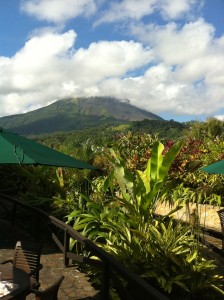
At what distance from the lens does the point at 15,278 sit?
389cm

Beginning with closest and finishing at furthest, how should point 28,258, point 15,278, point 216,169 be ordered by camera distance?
point 15,278 < point 28,258 < point 216,169

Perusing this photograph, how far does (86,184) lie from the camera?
375 inches

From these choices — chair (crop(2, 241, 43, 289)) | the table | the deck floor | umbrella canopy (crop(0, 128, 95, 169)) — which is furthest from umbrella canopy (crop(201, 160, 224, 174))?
the table

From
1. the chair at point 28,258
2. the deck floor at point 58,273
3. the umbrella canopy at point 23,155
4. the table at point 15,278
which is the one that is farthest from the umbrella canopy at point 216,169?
the table at point 15,278

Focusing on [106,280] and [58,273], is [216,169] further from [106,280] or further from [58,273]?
[58,273]

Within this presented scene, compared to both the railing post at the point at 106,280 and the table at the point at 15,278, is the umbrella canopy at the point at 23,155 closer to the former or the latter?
the table at the point at 15,278

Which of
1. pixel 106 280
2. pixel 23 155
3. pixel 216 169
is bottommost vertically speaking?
pixel 106 280

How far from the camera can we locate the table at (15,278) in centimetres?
351

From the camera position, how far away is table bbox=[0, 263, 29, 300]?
3514 millimetres

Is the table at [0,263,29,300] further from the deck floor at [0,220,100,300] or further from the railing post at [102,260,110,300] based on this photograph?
the railing post at [102,260,110,300]

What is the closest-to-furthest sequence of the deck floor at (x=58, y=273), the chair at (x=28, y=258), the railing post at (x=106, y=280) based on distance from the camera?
the chair at (x=28, y=258), the railing post at (x=106, y=280), the deck floor at (x=58, y=273)

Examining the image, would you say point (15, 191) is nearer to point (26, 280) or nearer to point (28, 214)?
point (28, 214)

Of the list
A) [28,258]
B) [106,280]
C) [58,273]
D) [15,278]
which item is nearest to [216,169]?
[106,280]

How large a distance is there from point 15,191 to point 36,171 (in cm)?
205
